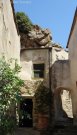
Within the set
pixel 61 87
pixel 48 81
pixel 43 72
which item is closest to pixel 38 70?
pixel 43 72

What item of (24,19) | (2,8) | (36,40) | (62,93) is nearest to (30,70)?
(62,93)

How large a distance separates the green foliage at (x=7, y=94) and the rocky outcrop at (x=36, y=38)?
1627 cm

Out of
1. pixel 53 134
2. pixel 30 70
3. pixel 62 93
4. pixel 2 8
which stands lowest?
pixel 53 134

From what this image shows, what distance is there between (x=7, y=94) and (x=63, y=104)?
42.2 ft

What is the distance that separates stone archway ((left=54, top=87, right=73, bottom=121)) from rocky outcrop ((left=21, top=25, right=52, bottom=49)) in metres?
5.49

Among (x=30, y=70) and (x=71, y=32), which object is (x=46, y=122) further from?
(x=71, y=32)

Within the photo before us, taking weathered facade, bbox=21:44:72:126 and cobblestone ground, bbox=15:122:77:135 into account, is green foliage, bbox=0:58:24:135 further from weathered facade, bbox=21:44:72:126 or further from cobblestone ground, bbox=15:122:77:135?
weathered facade, bbox=21:44:72:126

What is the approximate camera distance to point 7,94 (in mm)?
9266

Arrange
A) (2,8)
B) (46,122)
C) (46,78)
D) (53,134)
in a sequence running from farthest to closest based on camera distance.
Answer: (46,78) < (46,122) < (53,134) < (2,8)

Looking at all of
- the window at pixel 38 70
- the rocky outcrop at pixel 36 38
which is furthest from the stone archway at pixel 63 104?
the rocky outcrop at pixel 36 38

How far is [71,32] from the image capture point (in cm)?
2052

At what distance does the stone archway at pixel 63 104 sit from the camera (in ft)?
68.4

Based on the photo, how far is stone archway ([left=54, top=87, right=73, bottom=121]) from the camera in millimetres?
20859

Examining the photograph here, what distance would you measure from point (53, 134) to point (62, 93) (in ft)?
19.2
